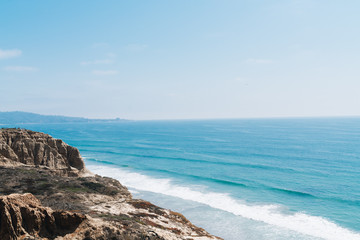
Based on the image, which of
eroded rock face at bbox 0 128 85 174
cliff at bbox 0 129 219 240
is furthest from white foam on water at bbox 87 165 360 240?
cliff at bbox 0 129 219 240

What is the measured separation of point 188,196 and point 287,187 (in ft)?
67.8

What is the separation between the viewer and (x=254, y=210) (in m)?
38.5

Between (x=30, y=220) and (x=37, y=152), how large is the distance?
111 feet

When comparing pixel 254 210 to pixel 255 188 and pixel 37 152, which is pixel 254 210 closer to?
pixel 255 188

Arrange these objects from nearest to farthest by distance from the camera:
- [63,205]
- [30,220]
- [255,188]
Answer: [30,220], [63,205], [255,188]

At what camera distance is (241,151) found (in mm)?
93312

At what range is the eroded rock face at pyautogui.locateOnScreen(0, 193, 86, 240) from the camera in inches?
465

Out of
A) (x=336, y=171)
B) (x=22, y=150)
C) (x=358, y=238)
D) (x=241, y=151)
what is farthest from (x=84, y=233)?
(x=241, y=151)

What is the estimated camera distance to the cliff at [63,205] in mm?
12812

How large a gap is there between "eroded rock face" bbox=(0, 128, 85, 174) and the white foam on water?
14178mm

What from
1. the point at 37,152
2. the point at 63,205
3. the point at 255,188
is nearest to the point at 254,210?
the point at 255,188

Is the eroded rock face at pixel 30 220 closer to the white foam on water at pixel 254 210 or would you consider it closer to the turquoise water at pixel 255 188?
the turquoise water at pixel 255 188

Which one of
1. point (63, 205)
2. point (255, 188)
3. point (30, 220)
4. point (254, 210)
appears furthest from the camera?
point (255, 188)

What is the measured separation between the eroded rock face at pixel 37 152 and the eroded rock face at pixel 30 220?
27704 millimetres
